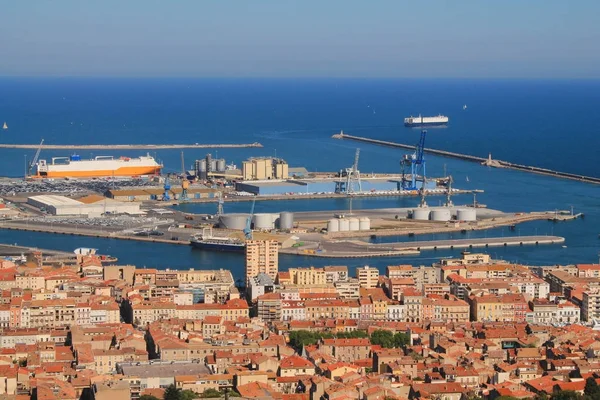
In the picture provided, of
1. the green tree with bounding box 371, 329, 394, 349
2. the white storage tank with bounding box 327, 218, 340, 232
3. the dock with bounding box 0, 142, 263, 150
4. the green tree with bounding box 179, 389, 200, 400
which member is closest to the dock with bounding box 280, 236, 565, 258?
the white storage tank with bounding box 327, 218, 340, 232

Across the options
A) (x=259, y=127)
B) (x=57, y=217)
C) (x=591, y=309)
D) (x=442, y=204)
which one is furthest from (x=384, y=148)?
(x=591, y=309)

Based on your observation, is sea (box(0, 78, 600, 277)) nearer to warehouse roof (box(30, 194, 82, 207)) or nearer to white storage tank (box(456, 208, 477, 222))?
white storage tank (box(456, 208, 477, 222))

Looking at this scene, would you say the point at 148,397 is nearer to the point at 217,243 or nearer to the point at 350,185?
the point at 217,243

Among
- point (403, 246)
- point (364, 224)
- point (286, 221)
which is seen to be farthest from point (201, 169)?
point (403, 246)

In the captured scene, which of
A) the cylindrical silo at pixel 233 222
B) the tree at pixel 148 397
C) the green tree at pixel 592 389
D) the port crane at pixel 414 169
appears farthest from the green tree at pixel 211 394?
the port crane at pixel 414 169

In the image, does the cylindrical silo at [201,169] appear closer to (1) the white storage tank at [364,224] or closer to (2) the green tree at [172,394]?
(1) the white storage tank at [364,224]
